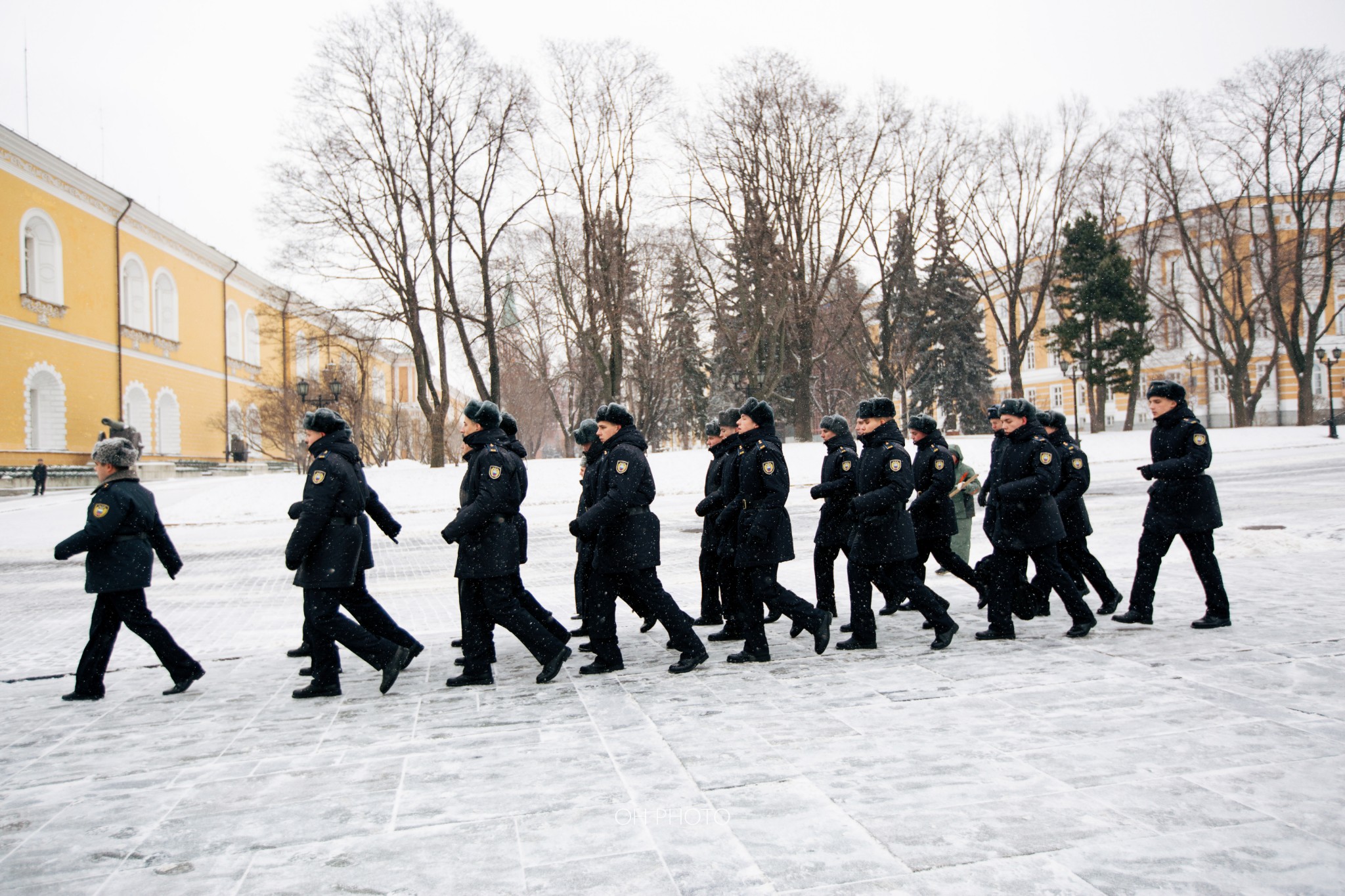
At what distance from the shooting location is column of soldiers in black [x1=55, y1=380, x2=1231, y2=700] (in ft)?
19.2

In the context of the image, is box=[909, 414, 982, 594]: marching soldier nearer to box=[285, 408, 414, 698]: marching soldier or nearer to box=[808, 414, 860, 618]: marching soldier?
box=[808, 414, 860, 618]: marching soldier

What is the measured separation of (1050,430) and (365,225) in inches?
969

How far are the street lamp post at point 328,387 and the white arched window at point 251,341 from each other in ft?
49.5

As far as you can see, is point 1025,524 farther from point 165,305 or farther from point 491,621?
point 165,305

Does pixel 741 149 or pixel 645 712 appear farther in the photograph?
pixel 741 149

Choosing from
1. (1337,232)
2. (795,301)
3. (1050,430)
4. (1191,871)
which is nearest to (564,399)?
(795,301)

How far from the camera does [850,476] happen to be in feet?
23.5

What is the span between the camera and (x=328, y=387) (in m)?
33.1

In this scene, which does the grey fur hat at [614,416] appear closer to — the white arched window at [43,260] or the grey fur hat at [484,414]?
the grey fur hat at [484,414]

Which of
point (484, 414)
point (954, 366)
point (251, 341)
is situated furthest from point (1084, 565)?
point (251, 341)

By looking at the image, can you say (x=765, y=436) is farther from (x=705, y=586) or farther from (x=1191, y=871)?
(x=1191, y=871)

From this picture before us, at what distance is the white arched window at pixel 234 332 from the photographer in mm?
48625

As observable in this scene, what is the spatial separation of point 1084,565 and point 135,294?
41.7 metres

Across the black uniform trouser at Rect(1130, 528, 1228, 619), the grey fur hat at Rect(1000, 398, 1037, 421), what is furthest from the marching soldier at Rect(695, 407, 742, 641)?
the black uniform trouser at Rect(1130, 528, 1228, 619)
